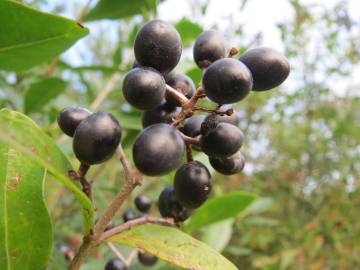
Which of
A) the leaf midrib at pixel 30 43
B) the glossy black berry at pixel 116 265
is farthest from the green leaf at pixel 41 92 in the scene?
the glossy black berry at pixel 116 265

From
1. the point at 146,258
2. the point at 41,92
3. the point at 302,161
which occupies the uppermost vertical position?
the point at 41,92

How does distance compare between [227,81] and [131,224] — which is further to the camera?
[131,224]

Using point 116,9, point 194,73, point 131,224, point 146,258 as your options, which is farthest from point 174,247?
point 116,9

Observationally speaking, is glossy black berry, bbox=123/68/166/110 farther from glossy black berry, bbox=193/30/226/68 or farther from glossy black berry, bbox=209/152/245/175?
glossy black berry, bbox=209/152/245/175

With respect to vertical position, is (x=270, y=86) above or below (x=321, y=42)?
above

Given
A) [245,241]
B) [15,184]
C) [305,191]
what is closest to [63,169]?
[15,184]

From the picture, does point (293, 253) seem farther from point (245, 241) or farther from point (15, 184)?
point (15, 184)

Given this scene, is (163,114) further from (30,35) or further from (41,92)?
(41,92)
